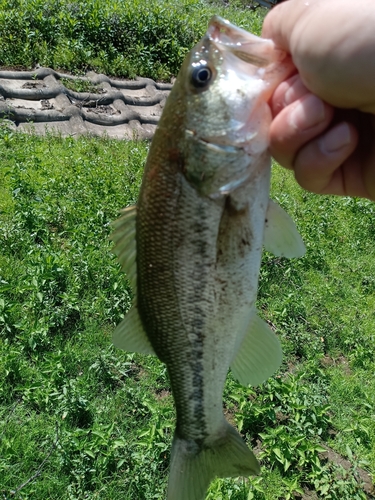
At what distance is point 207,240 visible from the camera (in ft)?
5.27

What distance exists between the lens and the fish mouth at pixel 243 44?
156cm

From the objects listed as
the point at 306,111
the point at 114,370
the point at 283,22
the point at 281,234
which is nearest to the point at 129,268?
the point at 281,234

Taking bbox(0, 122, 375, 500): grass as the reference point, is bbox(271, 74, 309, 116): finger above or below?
above

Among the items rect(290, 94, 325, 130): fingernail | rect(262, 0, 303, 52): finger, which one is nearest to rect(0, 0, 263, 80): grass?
rect(262, 0, 303, 52): finger

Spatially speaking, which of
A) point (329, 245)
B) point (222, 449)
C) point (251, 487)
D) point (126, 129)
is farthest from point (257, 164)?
point (126, 129)

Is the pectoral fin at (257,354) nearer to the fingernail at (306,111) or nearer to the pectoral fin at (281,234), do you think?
the pectoral fin at (281,234)

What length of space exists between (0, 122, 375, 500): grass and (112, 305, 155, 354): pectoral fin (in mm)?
1682

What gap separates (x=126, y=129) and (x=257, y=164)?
23.4 feet

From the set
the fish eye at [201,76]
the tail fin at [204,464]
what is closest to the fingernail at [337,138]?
the fish eye at [201,76]

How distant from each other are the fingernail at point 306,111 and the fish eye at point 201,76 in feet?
1.02

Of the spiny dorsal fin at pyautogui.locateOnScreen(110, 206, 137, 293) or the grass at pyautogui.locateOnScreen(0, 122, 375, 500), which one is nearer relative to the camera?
the spiny dorsal fin at pyautogui.locateOnScreen(110, 206, 137, 293)

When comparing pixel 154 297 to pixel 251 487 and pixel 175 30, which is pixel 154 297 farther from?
pixel 175 30

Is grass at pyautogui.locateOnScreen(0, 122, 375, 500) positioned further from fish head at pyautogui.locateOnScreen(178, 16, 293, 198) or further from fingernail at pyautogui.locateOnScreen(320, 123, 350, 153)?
fingernail at pyautogui.locateOnScreen(320, 123, 350, 153)

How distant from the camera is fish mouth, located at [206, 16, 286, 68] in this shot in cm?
156
